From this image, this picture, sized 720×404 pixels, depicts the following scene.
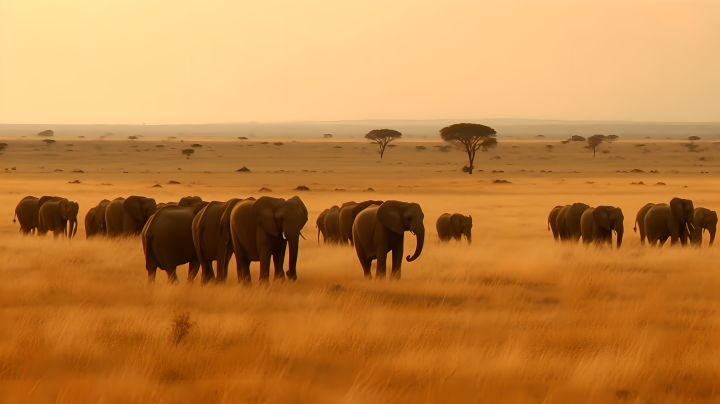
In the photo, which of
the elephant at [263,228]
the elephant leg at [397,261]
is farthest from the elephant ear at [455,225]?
the elephant at [263,228]

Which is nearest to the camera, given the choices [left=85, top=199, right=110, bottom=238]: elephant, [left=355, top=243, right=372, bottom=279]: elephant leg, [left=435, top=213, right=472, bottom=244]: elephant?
[left=355, top=243, right=372, bottom=279]: elephant leg

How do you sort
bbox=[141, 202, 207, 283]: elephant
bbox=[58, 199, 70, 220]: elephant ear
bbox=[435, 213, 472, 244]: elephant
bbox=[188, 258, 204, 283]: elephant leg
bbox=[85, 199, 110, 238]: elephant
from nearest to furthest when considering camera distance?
1. bbox=[141, 202, 207, 283]: elephant
2. bbox=[188, 258, 204, 283]: elephant leg
3. bbox=[85, 199, 110, 238]: elephant
4. bbox=[58, 199, 70, 220]: elephant ear
5. bbox=[435, 213, 472, 244]: elephant

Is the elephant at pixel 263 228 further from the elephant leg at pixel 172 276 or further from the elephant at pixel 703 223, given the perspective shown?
the elephant at pixel 703 223

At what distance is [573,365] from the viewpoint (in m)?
8.66

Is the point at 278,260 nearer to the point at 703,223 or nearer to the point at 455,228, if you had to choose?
the point at 455,228

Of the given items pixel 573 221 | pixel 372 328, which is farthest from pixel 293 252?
pixel 573 221

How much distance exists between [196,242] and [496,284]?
4837mm

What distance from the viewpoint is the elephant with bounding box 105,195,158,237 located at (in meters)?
20.5

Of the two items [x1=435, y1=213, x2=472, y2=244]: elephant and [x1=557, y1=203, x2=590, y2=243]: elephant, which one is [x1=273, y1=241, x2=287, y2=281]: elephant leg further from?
[x1=557, y1=203, x2=590, y2=243]: elephant

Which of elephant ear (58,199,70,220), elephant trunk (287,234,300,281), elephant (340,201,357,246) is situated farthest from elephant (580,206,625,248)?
elephant ear (58,199,70,220)

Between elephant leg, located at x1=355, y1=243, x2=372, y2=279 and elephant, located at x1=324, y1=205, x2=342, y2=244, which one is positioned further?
elephant, located at x1=324, y1=205, x2=342, y2=244

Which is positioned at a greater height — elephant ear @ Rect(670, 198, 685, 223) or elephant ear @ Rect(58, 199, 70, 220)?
elephant ear @ Rect(670, 198, 685, 223)

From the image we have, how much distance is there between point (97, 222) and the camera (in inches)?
910

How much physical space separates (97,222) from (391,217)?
1081 centimetres
